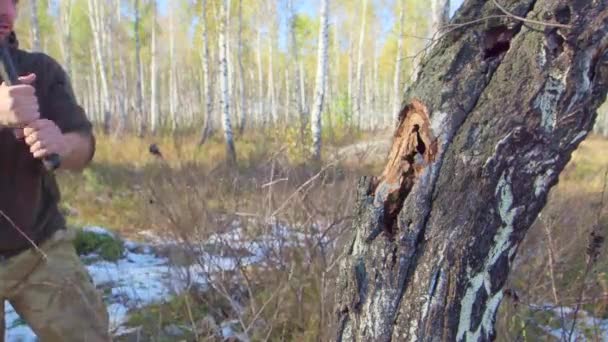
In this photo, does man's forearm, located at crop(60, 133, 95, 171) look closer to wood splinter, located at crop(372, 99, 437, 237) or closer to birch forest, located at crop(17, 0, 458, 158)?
wood splinter, located at crop(372, 99, 437, 237)

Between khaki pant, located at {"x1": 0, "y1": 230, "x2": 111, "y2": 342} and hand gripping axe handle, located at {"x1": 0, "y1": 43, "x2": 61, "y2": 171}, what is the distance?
19.1 inches

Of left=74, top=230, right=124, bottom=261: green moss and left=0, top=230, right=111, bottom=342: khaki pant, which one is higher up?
left=0, top=230, right=111, bottom=342: khaki pant

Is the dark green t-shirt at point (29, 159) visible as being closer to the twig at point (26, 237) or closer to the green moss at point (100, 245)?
the twig at point (26, 237)

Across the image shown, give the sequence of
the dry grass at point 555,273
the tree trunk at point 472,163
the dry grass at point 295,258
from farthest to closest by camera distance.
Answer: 1. the dry grass at point 295,258
2. the dry grass at point 555,273
3. the tree trunk at point 472,163

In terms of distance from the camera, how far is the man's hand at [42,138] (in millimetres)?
1251

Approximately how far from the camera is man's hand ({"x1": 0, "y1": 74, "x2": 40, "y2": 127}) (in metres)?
1.25

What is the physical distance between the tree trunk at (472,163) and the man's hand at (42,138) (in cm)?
74

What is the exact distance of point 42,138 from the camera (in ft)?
4.13

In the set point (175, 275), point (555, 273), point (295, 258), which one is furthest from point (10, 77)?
point (555, 273)

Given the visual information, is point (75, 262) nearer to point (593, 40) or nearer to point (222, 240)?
point (222, 240)

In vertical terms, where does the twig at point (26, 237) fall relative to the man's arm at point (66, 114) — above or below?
below

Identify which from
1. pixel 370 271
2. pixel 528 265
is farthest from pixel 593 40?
pixel 528 265

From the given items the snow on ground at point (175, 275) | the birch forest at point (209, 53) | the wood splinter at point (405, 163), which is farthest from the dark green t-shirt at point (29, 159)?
the birch forest at point (209, 53)

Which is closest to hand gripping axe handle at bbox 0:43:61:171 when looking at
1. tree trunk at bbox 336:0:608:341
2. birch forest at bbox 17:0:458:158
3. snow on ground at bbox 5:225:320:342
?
tree trunk at bbox 336:0:608:341
